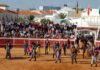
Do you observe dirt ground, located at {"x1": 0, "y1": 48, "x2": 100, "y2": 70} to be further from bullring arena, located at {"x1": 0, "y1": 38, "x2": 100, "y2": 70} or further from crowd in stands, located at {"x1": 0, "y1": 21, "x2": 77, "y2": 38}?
crowd in stands, located at {"x1": 0, "y1": 21, "x2": 77, "y2": 38}

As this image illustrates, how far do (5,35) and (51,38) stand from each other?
5.04m

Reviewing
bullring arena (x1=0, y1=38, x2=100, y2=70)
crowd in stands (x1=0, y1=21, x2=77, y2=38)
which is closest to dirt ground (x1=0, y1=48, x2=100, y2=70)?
bullring arena (x1=0, y1=38, x2=100, y2=70)

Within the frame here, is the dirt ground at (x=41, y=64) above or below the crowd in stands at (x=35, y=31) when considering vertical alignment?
below

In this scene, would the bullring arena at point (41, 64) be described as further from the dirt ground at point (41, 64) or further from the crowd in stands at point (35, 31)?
the crowd in stands at point (35, 31)

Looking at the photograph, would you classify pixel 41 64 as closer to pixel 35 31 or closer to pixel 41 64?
pixel 41 64

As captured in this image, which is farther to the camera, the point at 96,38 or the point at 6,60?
the point at 96,38

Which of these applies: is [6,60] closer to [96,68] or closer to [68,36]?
→ [96,68]

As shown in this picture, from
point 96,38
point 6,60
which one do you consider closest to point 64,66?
point 6,60

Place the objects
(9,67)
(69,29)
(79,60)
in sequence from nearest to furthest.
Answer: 1. (9,67)
2. (79,60)
3. (69,29)

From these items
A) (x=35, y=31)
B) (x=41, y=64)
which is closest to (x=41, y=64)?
(x=41, y=64)

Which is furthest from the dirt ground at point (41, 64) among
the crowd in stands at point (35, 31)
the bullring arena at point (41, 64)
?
the crowd in stands at point (35, 31)

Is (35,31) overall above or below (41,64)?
above

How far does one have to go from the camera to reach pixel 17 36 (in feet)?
128

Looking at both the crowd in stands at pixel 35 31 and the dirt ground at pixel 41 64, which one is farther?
the crowd in stands at pixel 35 31
